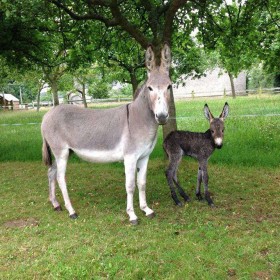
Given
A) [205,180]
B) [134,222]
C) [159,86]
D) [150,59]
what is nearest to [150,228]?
[134,222]

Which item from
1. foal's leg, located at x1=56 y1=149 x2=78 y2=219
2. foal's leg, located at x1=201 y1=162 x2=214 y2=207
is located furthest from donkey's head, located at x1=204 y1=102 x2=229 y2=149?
foal's leg, located at x1=56 y1=149 x2=78 y2=219

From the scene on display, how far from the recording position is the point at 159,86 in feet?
16.3

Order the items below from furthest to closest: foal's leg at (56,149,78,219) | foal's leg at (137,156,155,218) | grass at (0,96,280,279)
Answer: foal's leg at (56,149,78,219), foal's leg at (137,156,155,218), grass at (0,96,280,279)

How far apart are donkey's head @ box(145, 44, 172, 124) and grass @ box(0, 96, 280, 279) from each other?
176cm

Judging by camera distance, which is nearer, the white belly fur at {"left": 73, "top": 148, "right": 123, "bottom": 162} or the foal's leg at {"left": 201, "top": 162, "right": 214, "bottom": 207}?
the white belly fur at {"left": 73, "top": 148, "right": 123, "bottom": 162}

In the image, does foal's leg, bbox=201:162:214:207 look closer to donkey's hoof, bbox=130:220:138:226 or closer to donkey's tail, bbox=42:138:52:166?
donkey's hoof, bbox=130:220:138:226

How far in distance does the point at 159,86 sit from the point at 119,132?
43.7 inches

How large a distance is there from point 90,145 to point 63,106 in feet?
3.18

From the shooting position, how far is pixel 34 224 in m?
5.65

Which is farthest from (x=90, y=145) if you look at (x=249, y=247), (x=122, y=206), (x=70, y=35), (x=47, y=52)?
(x=47, y=52)

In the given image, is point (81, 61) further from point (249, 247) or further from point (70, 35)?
point (249, 247)

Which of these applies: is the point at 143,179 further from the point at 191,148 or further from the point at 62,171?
the point at 62,171

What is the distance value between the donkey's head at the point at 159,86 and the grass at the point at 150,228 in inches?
69.3

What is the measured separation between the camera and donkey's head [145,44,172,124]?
4781 mm
